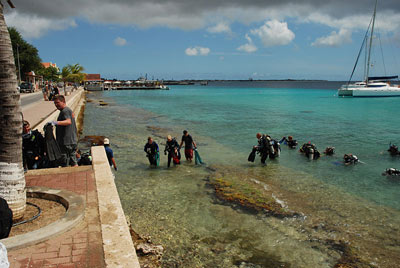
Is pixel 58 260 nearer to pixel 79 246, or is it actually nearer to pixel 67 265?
pixel 67 265

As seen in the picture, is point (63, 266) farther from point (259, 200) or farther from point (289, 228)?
point (259, 200)

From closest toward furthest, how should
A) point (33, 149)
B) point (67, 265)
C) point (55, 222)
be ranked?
1. point (67, 265)
2. point (55, 222)
3. point (33, 149)

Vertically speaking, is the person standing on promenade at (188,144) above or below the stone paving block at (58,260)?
below

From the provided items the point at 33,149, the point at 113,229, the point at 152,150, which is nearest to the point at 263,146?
the point at 152,150

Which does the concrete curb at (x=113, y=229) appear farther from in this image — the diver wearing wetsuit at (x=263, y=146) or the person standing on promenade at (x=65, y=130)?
the diver wearing wetsuit at (x=263, y=146)

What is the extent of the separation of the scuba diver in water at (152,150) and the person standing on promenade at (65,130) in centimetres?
596

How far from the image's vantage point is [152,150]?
13.1m

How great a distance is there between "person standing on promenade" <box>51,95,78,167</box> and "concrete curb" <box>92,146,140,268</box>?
1.17 meters

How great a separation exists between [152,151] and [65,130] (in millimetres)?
6558

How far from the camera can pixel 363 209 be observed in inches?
370

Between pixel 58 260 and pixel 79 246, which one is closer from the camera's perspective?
pixel 58 260

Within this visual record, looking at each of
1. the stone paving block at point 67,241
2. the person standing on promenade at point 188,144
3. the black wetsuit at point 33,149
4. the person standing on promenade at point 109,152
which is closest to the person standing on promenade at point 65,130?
the black wetsuit at point 33,149

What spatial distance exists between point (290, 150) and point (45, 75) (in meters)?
79.0

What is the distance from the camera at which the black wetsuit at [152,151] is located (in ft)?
42.6
